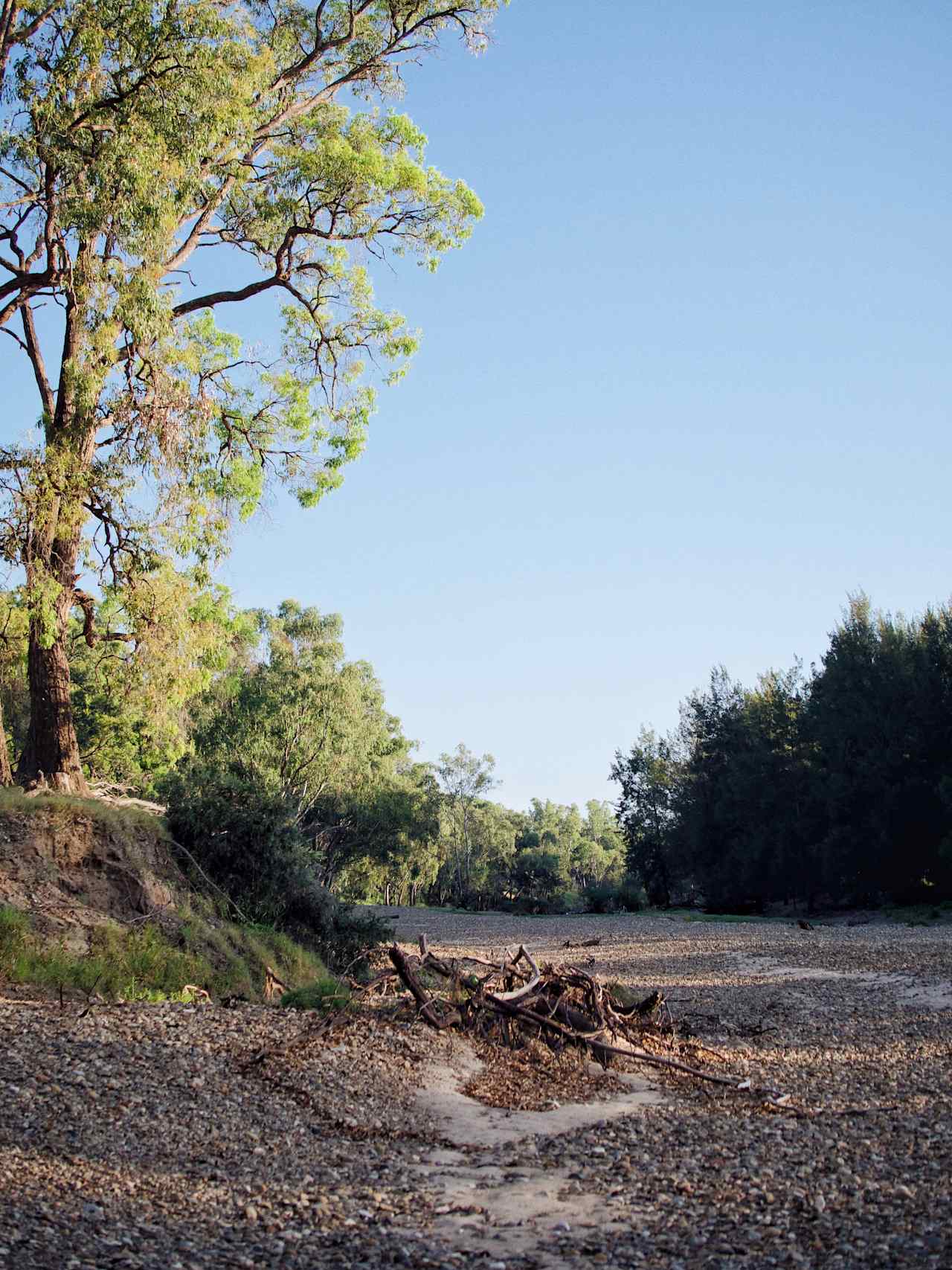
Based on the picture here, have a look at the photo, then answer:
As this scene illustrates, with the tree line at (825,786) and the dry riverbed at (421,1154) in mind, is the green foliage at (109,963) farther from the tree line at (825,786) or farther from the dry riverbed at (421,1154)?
the tree line at (825,786)

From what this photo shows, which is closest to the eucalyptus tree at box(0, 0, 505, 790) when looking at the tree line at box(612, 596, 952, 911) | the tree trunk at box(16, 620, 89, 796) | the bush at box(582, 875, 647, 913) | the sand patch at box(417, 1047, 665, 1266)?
the tree trunk at box(16, 620, 89, 796)

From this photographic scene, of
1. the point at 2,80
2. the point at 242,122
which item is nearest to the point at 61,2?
the point at 2,80

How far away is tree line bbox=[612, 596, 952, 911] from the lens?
32531mm

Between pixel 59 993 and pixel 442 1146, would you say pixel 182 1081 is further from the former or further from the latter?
pixel 59 993

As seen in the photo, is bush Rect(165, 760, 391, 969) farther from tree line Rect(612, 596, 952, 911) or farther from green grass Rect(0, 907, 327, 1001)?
tree line Rect(612, 596, 952, 911)

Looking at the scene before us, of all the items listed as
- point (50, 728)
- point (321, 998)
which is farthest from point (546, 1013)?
point (50, 728)

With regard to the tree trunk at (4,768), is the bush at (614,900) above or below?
below

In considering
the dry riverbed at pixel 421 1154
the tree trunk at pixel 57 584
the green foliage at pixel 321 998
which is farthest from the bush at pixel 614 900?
the green foliage at pixel 321 998

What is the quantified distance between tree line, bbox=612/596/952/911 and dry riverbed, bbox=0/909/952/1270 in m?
26.2

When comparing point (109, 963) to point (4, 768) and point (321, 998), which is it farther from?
point (4, 768)

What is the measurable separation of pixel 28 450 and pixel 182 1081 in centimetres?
863

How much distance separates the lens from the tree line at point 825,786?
3253cm

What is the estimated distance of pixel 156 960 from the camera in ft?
31.7

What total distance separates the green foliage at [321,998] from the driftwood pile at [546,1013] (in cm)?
41
